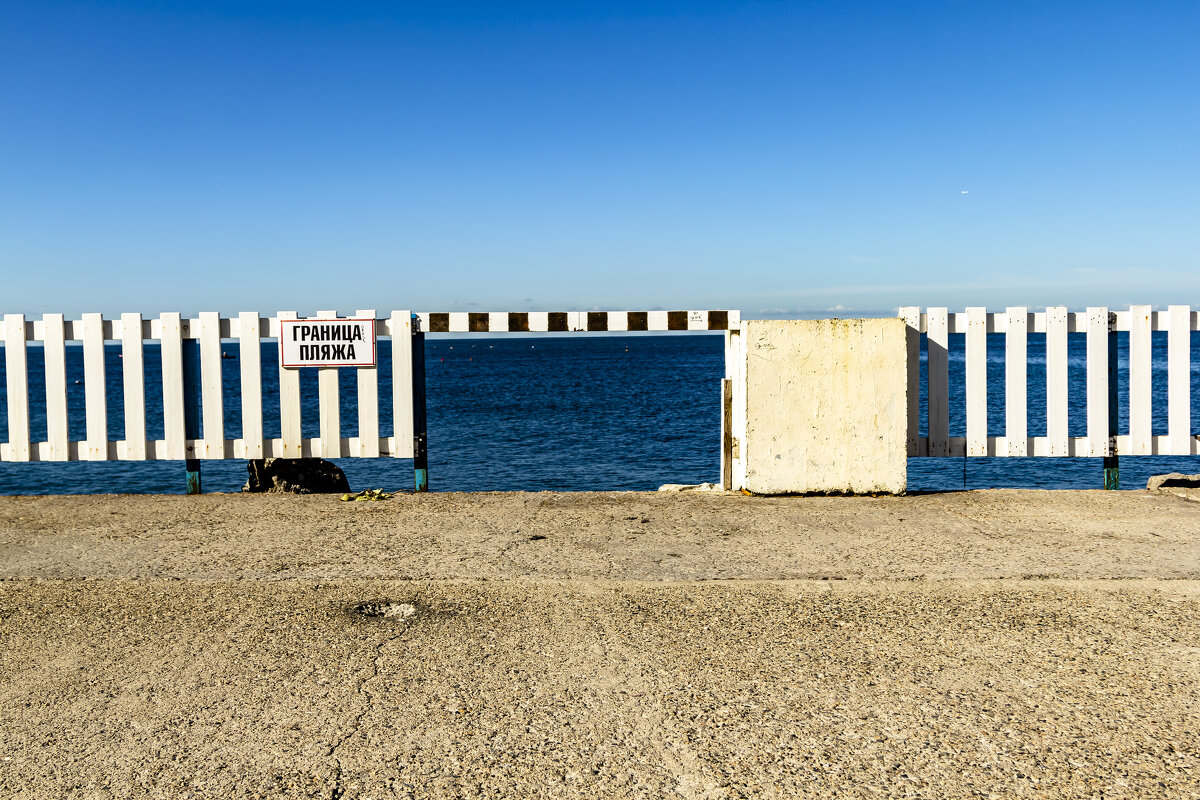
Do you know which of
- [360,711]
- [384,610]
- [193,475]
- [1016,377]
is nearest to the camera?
[360,711]

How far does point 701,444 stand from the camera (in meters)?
27.0

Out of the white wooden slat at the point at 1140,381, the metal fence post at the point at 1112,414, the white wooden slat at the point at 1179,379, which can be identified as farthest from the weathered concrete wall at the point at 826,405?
the white wooden slat at the point at 1179,379

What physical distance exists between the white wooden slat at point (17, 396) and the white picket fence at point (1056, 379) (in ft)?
24.7

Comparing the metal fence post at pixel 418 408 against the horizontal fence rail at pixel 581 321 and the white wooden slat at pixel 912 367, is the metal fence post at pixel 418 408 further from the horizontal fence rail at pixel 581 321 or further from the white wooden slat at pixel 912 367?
the white wooden slat at pixel 912 367

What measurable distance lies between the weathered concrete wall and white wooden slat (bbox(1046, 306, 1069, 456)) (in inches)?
59.2

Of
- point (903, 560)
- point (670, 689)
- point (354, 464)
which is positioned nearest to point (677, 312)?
point (903, 560)

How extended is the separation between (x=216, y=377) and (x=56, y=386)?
150 centimetres

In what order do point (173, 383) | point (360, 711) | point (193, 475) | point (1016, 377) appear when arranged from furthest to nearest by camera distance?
point (193, 475) < point (173, 383) < point (1016, 377) < point (360, 711)

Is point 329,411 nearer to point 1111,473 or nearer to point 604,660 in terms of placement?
point 604,660

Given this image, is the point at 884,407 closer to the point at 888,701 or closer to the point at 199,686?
the point at 888,701

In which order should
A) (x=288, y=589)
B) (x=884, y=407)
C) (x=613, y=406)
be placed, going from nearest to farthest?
(x=288, y=589), (x=884, y=407), (x=613, y=406)

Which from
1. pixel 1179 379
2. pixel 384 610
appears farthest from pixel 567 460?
pixel 384 610

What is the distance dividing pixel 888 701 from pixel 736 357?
437 cm

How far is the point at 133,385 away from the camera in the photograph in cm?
765
